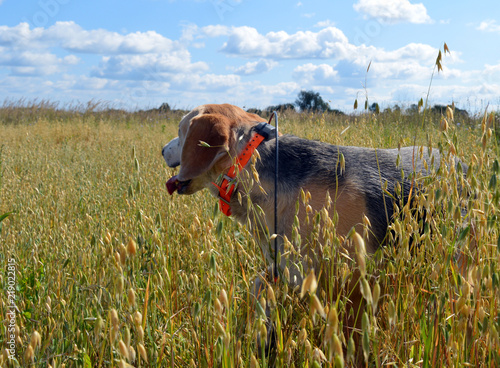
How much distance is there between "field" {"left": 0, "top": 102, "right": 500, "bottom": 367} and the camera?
1.33 m

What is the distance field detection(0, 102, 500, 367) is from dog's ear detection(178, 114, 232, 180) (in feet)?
1.20

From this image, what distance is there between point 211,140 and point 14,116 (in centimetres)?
1650

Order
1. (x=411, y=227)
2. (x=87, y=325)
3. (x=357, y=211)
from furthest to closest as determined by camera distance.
→ (x=357, y=211)
(x=87, y=325)
(x=411, y=227)

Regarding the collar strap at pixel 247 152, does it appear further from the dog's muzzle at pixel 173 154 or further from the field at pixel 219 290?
the dog's muzzle at pixel 173 154

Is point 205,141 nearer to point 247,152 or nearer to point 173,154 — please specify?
point 247,152

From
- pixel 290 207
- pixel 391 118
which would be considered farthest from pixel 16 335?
pixel 391 118

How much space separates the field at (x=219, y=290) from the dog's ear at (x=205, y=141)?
14.4 inches

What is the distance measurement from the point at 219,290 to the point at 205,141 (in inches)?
49.4

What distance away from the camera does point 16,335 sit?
1.61m

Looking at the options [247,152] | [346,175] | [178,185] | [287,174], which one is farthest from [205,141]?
[346,175]

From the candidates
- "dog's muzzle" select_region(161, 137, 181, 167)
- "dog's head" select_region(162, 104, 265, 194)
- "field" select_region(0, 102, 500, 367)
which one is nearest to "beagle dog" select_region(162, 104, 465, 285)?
"dog's head" select_region(162, 104, 265, 194)

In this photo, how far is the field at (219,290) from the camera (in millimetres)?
1332

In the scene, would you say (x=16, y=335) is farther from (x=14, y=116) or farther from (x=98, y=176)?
(x=14, y=116)

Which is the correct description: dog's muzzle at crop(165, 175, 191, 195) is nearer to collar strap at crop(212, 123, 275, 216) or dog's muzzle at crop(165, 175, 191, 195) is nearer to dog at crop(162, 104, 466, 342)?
dog at crop(162, 104, 466, 342)
